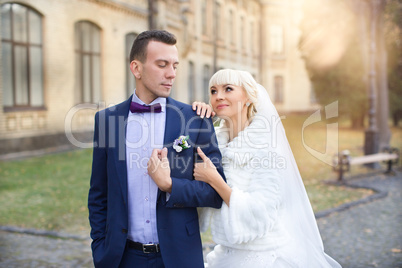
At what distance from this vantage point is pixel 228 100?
3.05 metres

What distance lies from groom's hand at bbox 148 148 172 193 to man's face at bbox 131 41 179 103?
0.45 metres

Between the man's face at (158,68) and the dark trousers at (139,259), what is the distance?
1041mm

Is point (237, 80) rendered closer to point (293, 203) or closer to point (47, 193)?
point (293, 203)

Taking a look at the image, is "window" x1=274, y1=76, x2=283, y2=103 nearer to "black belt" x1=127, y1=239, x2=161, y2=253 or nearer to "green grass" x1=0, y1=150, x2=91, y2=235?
"green grass" x1=0, y1=150, x2=91, y2=235

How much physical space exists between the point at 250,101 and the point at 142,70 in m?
0.91

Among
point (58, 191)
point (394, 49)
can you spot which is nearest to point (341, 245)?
point (58, 191)

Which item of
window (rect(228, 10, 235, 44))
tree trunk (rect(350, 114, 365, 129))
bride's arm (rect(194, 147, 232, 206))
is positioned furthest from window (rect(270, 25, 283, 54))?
bride's arm (rect(194, 147, 232, 206))

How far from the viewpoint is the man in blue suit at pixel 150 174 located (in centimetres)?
253

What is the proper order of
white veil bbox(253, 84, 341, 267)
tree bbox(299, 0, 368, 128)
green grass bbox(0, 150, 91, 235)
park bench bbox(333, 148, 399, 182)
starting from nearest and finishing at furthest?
1. white veil bbox(253, 84, 341, 267)
2. green grass bbox(0, 150, 91, 235)
3. park bench bbox(333, 148, 399, 182)
4. tree bbox(299, 0, 368, 128)

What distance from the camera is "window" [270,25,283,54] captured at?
1565 inches

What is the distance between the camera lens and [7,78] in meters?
13.5

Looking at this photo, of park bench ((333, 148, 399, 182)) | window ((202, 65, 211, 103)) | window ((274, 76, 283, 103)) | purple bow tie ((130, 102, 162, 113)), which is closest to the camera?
purple bow tie ((130, 102, 162, 113))

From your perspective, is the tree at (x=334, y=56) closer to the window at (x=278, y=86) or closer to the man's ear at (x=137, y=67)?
the window at (x=278, y=86)

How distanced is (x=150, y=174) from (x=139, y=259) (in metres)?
0.56
